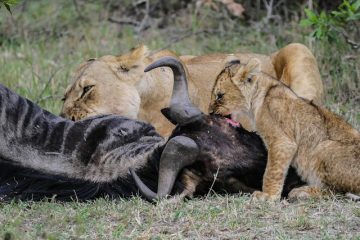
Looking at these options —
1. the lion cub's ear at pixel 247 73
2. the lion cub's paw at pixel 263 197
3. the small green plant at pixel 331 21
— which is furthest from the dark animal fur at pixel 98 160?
the small green plant at pixel 331 21

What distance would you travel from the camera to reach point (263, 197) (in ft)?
18.7

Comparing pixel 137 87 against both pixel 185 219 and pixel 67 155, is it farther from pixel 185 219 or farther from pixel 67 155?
pixel 185 219

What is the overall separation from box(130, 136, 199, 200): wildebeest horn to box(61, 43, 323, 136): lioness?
1260 millimetres

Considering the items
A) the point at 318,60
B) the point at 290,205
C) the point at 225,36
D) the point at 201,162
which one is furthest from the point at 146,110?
the point at 225,36

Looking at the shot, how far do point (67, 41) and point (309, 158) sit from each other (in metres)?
5.88

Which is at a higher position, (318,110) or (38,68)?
(318,110)

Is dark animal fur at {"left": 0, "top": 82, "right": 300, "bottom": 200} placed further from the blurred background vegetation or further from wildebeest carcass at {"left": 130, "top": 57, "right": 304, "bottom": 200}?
the blurred background vegetation

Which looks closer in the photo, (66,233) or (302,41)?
(66,233)

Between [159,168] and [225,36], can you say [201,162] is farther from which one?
[225,36]

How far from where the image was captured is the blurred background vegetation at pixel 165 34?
351 inches

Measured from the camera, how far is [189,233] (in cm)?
503

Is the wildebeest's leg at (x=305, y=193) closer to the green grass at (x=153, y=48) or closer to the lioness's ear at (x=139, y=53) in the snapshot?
the green grass at (x=153, y=48)

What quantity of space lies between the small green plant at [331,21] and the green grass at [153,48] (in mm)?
372

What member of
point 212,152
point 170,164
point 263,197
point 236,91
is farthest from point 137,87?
point 263,197
